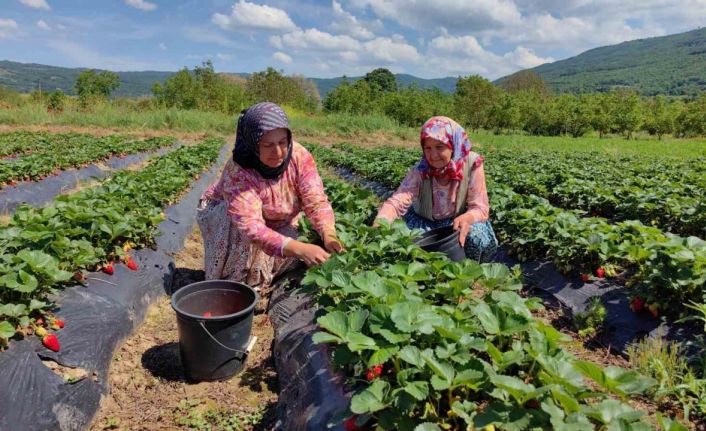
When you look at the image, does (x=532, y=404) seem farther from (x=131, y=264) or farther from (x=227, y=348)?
(x=131, y=264)

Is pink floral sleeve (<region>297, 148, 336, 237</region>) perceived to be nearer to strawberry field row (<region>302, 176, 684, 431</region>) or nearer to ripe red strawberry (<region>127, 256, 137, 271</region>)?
strawberry field row (<region>302, 176, 684, 431</region>)

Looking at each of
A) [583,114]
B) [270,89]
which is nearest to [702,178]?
[270,89]

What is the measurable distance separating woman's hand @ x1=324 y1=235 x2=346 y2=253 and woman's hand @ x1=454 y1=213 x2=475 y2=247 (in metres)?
0.87

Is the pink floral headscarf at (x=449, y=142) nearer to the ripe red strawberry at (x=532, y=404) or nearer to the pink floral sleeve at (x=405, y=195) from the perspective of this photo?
the pink floral sleeve at (x=405, y=195)

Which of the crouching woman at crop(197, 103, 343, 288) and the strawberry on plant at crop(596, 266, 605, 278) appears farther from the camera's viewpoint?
the strawberry on plant at crop(596, 266, 605, 278)

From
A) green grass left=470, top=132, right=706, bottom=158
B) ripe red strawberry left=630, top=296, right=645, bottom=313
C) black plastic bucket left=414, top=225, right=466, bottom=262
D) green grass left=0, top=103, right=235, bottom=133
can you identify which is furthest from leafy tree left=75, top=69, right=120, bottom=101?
ripe red strawberry left=630, top=296, right=645, bottom=313

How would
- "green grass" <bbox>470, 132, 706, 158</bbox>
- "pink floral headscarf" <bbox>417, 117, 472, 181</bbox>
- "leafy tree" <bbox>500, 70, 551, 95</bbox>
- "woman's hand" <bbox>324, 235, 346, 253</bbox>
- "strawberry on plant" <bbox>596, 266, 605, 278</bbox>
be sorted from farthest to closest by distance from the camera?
"leafy tree" <bbox>500, 70, 551, 95</bbox>, "green grass" <bbox>470, 132, 706, 158</bbox>, "strawberry on plant" <bbox>596, 266, 605, 278</bbox>, "pink floral headscarf" <bbox>417, 117, 472, 181</bbox>, "woman's hand" <bbox>324, 235, 346, 253</bbox>

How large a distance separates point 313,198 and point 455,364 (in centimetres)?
201

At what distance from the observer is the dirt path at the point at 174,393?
8.09ft

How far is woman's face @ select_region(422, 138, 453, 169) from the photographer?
3409 mm

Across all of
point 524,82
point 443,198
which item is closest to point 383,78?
point 524,82

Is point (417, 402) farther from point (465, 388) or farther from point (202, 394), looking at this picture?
point (202, 394)

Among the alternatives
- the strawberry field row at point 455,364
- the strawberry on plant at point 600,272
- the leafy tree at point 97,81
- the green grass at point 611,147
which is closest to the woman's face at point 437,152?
the strawberry field row at point 455,364

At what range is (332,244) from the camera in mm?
2908
